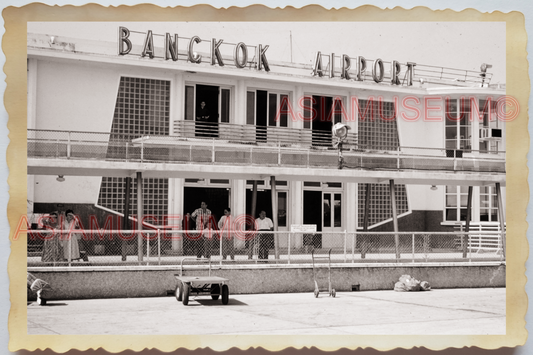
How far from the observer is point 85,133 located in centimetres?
1476

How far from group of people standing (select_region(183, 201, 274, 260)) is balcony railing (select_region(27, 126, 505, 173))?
1367 millimetres

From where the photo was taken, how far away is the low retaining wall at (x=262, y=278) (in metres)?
13.1

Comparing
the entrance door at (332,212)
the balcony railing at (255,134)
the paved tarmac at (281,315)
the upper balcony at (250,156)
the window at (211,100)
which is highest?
the window at (211,100)

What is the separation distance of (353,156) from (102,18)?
33.2 ft

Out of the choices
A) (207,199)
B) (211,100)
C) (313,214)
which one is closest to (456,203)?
(313,214)

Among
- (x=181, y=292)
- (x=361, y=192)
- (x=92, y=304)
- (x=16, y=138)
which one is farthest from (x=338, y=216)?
(x=16, y=138)

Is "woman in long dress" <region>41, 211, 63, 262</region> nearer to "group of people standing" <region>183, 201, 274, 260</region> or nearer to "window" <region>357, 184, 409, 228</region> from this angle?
"group of people standing" <region>183, 201, 274, 260</region>

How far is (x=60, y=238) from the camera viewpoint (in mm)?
13117

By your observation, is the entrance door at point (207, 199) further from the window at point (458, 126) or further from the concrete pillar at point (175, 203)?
the window at point (458, 126)

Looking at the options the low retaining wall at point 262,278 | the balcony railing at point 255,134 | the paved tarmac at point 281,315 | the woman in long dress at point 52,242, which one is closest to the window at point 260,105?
the balcony railing at point 255,134

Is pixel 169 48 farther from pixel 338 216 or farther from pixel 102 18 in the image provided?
pixel 338 216

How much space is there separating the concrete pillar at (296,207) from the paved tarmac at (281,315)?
1298 mm

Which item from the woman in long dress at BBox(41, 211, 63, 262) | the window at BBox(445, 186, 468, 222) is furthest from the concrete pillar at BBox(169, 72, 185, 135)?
the window at BBox(445, 186, 468, 222)

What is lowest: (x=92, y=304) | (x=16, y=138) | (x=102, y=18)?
(x=92, y=304)
